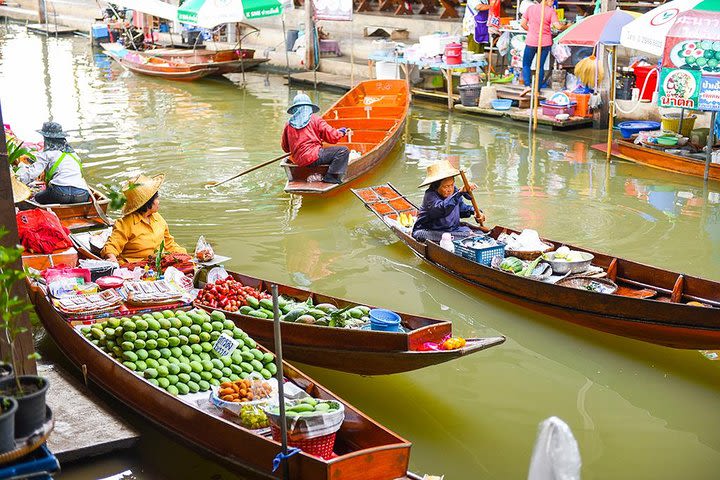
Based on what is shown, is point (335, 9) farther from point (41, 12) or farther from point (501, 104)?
point (41, 12)

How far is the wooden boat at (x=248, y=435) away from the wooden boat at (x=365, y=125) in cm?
513

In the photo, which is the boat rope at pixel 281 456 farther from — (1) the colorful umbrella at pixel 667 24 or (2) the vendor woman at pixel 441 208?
(1) the colorful umbrella at pixel 667 24

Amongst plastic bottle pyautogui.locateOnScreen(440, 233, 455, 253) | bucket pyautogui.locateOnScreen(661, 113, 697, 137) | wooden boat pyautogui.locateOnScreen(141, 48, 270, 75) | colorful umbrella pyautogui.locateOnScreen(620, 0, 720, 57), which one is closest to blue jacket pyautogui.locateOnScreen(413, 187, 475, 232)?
plastic bottle pyautogui.locateOnScreen(440, 233, 455, 253)

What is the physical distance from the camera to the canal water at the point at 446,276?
592 centimetres

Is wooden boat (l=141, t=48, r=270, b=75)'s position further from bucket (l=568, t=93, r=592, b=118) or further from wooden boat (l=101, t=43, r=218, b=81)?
bucket (l=568, t=93, r=592, b=118)

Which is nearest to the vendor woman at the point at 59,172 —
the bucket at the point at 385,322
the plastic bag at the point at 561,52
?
the bucket at the point at 385,322

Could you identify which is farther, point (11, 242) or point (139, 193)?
point (139, 193)

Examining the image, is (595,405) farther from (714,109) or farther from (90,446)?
(714,109)

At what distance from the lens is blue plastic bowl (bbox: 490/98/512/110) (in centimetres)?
1553

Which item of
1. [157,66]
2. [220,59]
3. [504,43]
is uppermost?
[504,43]

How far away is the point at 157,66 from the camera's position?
2028 cm

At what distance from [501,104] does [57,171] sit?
8.38 metres

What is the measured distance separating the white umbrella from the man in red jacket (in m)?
3.77

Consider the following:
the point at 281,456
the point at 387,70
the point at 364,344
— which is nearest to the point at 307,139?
the point at 364,344
